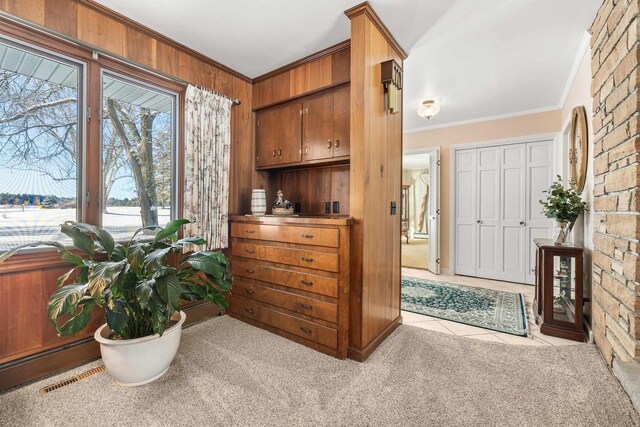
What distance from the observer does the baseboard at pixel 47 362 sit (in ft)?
5.78

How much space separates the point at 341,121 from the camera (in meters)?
2.50

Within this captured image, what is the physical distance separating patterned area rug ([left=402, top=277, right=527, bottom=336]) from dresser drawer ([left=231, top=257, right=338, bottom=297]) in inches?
57.8

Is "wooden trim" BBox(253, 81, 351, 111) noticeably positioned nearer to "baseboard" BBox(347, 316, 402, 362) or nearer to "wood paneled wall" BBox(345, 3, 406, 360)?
"wood paneled wall" BBox(345, 3, 406, 360)

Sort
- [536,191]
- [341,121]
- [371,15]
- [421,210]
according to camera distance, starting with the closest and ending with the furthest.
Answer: [371,15], [341,121], [536,191], [421,210]

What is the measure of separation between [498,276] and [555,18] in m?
3.44

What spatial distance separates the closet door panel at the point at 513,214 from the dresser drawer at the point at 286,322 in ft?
11.6

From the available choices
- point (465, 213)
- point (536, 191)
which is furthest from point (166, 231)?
point (536, 191)

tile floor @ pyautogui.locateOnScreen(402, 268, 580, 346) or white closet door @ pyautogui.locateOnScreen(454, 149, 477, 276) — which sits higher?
white closet door @ pyautogui.locateOnScreen(454, 149, 477, 276)

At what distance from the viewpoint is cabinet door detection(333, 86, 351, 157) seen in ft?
8.09

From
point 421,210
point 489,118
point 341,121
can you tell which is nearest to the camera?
point 341,121

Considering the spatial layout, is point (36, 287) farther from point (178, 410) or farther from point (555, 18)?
point (555, 18)

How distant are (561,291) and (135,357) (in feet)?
11.5

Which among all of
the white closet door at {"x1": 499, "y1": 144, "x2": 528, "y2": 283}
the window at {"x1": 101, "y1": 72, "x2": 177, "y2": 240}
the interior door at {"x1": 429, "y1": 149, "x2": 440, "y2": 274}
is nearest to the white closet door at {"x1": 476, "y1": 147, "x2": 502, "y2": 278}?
the white closet door at {"x1": 499, "y1": 144, "x2": 528, "y2": 283}

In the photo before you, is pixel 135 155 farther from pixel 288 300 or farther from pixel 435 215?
pixel 435 215
